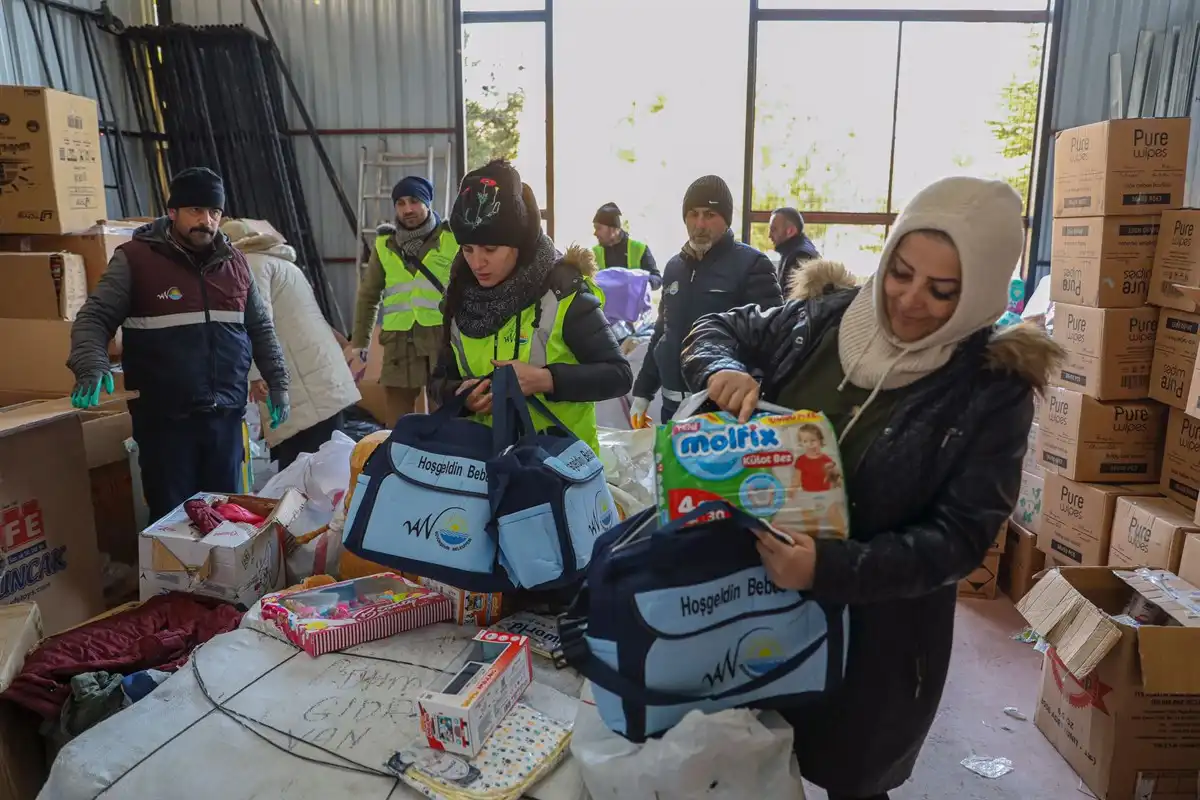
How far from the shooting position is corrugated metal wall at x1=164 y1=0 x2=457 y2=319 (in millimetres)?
5812

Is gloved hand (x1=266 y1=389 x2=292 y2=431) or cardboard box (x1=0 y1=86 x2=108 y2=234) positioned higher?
cardboard box (x1=0 y1=86 x2=108 y2=234)

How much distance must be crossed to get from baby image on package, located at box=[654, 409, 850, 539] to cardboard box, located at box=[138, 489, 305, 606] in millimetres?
1533

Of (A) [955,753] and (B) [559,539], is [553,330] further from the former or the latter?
(A) [955,753]

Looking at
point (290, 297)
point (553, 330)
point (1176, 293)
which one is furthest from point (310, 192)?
point (1176, 293)

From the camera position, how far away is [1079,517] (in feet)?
9.30

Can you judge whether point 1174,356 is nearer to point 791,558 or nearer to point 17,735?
point 791,558

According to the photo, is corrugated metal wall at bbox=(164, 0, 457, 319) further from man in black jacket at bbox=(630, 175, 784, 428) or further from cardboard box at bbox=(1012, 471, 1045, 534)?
cardboard box at bbox=(1012, 471, 1045, 534)

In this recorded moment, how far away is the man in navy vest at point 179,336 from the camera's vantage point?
2400mm

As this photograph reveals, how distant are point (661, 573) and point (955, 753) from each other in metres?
1.62

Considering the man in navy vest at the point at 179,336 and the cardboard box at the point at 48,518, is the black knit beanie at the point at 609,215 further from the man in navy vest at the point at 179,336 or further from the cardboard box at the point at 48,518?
the cardboard box at the point at 48,518

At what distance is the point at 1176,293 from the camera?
261cm

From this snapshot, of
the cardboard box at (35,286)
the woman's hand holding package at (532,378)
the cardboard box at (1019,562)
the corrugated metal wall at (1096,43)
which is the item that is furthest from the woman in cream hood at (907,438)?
the corrugated metal wall at (1096,43)

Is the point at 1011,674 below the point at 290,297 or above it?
below

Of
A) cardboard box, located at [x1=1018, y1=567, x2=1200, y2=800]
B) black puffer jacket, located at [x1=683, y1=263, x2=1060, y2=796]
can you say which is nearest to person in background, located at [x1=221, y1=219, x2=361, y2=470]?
black puffer jacket, located at [x1=683, y1=263, x2=1060, y2=796]
